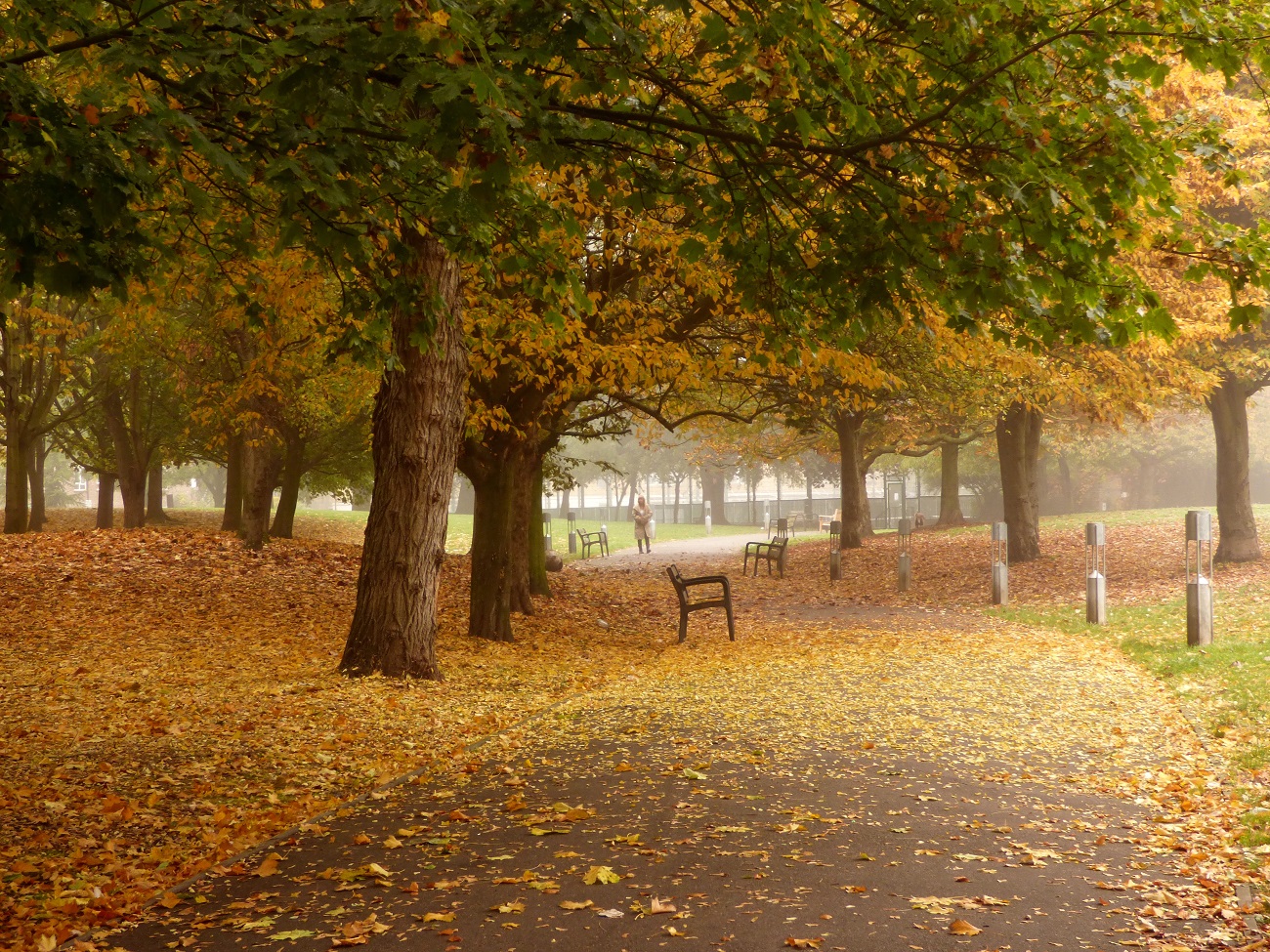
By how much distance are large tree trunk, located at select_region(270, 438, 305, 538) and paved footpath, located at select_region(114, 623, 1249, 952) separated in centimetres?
1624

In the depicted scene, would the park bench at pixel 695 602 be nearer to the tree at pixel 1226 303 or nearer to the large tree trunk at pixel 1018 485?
the tree at pixel 1226 303

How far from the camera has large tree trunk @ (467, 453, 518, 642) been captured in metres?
13.8

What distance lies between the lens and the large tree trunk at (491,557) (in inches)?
544

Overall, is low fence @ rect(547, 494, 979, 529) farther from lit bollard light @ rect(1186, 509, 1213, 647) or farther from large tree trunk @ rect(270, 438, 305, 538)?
lit bollard light @ rect(1186, 509, 1213, 647)

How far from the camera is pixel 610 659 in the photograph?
44.7 ft

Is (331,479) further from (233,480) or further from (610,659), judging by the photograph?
(610,659)

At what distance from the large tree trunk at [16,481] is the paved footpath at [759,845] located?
670 inches

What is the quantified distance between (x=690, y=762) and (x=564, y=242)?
578 centimetres

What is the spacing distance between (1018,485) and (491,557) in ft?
47.9

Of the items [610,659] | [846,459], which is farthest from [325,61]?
[846,459]

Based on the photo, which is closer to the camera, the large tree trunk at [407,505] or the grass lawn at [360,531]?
the large tree trunk at [407,505]

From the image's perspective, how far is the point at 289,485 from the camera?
2522cm

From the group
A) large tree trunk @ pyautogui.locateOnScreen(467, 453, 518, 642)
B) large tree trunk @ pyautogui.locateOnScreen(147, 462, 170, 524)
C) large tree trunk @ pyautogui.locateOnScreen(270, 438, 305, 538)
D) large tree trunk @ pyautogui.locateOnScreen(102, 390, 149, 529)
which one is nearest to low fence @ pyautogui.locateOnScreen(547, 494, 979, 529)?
large tree trunk @ pyautogui.locateOnScreen(147, 462, 170, 524)

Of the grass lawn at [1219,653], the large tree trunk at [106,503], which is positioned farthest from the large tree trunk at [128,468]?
the grass lawn at [1219,653]
